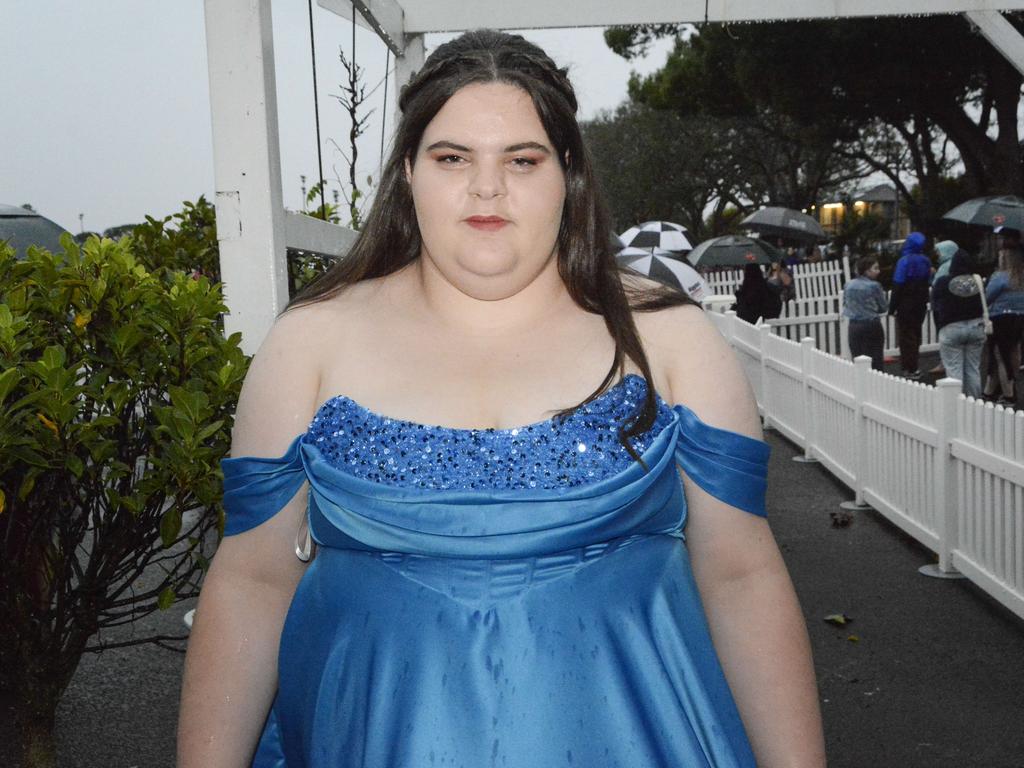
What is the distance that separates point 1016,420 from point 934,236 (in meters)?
25.3

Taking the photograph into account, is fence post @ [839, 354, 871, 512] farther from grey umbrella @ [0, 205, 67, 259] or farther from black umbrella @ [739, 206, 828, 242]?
Answer: black umbrella @ [739, 206, 828, 242]

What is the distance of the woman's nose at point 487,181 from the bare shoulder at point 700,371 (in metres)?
0.35

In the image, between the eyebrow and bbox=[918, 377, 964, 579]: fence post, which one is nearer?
the eyebrow

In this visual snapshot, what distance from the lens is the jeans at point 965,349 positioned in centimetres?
1212

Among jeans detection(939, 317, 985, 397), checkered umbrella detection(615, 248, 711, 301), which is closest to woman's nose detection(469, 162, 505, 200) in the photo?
jeans detection(939, 317, 985, 397)

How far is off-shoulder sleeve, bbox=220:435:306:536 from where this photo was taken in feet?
6.28

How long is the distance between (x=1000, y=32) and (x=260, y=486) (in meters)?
5.72

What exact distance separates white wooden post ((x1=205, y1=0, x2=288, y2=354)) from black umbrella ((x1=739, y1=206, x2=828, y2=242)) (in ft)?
68.3

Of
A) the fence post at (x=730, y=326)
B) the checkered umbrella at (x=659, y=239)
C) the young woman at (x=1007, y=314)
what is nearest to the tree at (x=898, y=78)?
the checkered umbrella at (x=659, y=239)

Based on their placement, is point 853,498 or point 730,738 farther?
point 853,498

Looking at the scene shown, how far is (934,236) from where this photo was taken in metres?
29.2

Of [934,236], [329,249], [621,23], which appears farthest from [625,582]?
[934,236]

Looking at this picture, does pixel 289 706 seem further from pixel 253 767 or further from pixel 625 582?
pixel 625 582

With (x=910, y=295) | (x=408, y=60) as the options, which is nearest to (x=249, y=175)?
(x=408, y=60)
